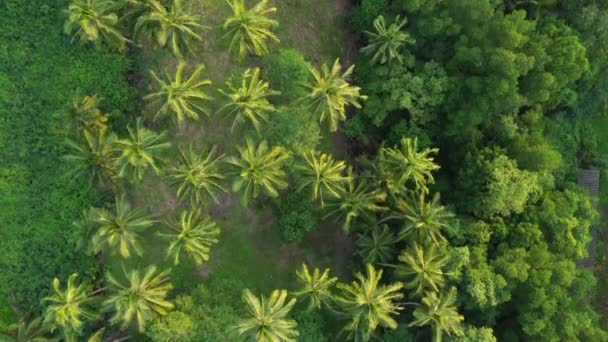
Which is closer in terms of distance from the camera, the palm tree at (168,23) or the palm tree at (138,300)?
the palm tree at (138,300)

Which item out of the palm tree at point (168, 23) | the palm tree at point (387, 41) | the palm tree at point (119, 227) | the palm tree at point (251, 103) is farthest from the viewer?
the palm tree at point (387, 41)

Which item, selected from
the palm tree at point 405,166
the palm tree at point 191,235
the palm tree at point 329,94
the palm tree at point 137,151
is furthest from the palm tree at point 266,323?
the palm tree at point 329,94

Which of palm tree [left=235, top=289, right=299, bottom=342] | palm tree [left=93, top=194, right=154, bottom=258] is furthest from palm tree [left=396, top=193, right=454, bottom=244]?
palm tree [left=93, top=194, right=154, bottom=258]

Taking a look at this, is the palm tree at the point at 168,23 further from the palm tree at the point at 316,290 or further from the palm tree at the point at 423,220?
the palm tree at the point at 423,220

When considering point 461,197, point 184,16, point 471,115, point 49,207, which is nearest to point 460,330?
point 461,197

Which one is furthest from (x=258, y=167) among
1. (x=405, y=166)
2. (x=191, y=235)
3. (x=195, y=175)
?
(x=405, y=166)
